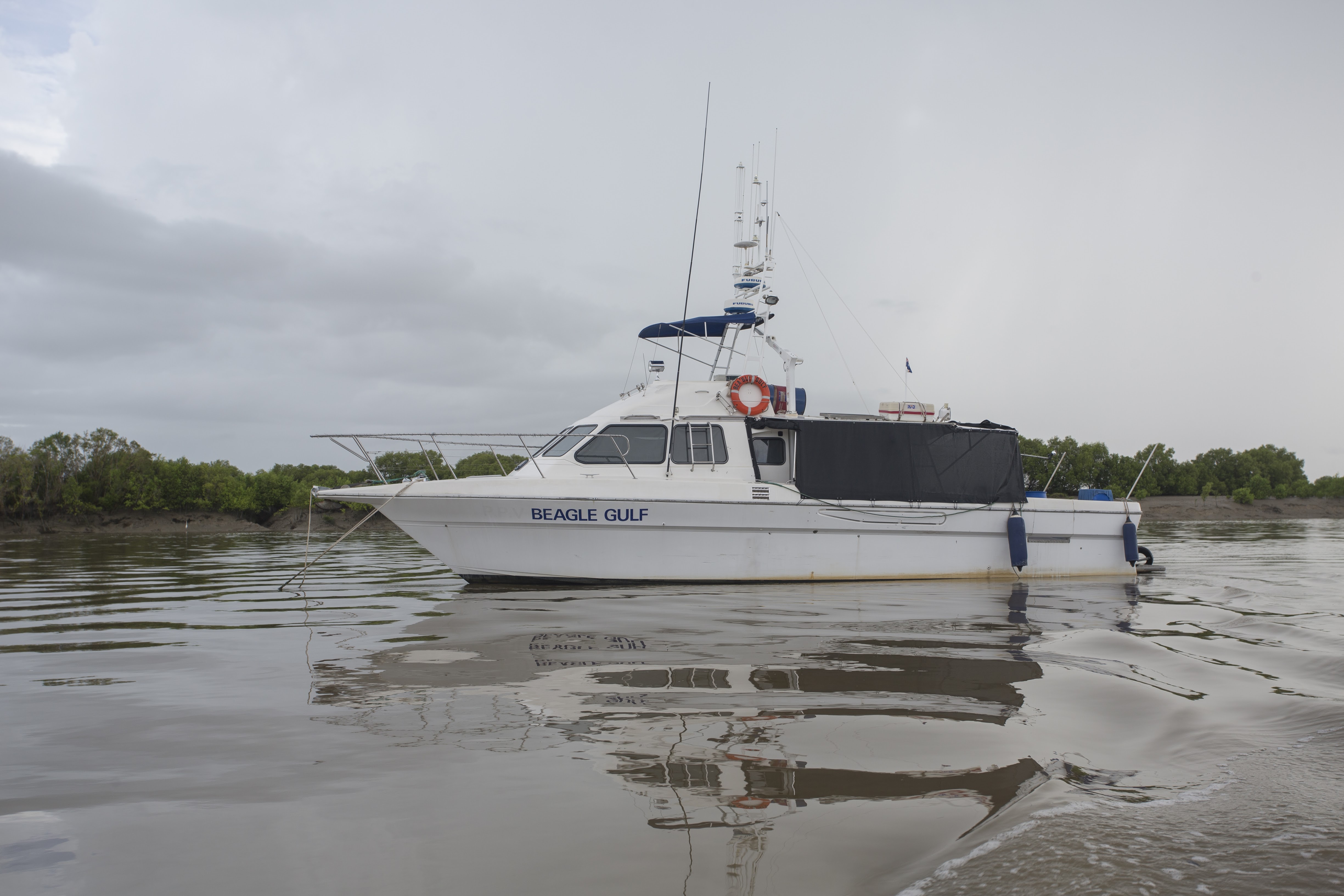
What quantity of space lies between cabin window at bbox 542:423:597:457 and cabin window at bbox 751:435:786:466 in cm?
266

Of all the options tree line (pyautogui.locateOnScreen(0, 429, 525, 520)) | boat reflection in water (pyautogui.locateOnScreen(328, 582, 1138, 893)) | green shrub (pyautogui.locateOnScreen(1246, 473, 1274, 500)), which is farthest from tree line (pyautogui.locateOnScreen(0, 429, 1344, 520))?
boat reflection in water (pyautogui.locateOnScreen(328, 582, 1138, 893))

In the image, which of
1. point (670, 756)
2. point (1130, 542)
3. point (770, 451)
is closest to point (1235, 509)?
point (1130, 542)

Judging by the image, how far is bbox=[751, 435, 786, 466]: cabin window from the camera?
38.1 feet

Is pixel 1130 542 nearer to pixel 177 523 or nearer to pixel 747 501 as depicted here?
pixel 747 501

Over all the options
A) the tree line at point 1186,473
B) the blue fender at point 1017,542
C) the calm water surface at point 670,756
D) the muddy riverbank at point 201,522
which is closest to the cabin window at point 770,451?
the blue fender at point 1017,542

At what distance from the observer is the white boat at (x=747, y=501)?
10.3m

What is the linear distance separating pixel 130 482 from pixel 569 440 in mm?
53188

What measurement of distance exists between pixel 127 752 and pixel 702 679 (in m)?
3.10

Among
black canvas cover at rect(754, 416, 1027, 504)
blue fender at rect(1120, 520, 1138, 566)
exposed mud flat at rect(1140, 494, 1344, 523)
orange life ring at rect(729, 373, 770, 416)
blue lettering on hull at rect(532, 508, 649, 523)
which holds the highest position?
orange life ring at rect(729, 373, 770, 416)

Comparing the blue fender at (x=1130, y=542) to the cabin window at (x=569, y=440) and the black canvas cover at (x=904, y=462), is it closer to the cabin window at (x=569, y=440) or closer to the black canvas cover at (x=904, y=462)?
the black canvas cover at (x=904, y=462)

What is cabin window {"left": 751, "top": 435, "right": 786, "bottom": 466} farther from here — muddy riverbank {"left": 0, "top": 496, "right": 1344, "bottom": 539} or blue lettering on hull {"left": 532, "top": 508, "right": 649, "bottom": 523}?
muddy riverbank {"left": 0, "top": 496, "right": 1344, "bottom": 539}

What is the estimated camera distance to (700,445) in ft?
37.5

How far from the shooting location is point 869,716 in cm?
389

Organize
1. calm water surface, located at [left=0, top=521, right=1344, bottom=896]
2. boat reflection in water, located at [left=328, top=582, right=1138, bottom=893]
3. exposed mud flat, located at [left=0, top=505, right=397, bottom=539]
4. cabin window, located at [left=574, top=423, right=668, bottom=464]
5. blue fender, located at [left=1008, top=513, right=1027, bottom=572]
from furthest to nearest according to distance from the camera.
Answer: exposed mud flat, located at [left=0, top=505, right=397, bottom=539] → blue fender, located at [left=1008, top=513, right=1027, bottom=572] → cabin window, located at [left=574, top=423, right=668, bottom=464] → boat reflection in water, located at [left=328, top=582, right=1138, bottom=893] → calm water surface, located at [left=0, top=521, right=1344, bottom=896]
